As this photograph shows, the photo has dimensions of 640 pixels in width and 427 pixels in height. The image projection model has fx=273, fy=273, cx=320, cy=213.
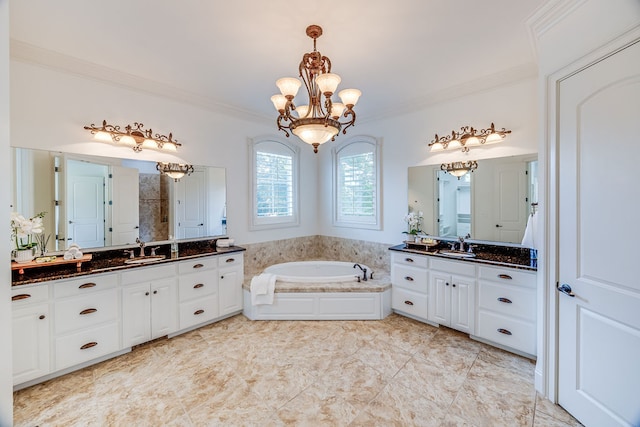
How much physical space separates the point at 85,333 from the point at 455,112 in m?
4.61

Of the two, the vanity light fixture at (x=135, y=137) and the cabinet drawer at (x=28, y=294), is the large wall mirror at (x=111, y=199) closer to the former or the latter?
the vanity light fixture at (x=135, y=137)

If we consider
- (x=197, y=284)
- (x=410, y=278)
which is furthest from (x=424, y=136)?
(x=197, y=284)

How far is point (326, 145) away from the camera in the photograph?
4.97m

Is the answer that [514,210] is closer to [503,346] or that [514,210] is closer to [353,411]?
[503,346]

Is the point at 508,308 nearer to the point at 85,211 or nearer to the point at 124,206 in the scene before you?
the point at 124,206

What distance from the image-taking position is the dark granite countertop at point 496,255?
105 inches

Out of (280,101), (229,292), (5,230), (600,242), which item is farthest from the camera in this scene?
(229,292)

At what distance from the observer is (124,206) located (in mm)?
3080

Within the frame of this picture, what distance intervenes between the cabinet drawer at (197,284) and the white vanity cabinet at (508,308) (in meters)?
3.05

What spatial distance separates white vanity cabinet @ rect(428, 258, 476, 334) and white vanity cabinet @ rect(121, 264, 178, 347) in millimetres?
2973

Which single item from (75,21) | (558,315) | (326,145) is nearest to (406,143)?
(326,145)

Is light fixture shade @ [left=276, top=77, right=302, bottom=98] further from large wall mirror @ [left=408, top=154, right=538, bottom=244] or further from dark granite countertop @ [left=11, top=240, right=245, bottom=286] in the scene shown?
large wall mirror @ [left=408, top=154, right=538, bottom=244]

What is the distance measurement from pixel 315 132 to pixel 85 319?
264 centimetres

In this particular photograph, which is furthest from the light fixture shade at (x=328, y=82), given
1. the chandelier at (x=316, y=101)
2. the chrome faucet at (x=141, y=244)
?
the chrome faucet at (x=141, y=244)
